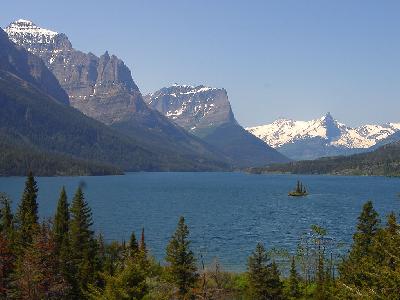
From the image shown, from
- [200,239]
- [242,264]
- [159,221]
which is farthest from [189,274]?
[159,221]

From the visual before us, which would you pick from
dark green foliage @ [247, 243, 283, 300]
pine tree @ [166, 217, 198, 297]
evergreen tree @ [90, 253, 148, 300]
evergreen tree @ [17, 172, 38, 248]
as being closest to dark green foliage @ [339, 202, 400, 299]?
dark green foliage @ [247, 243, 283, 300]

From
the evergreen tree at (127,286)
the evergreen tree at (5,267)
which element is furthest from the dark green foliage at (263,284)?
the evergreen tree at (5,267)

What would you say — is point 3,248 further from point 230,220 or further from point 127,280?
point 230,220

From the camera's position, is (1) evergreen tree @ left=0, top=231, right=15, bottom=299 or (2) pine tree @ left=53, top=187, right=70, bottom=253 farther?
(2) pine tree @ left=53, top=187, right=70, bottom=253

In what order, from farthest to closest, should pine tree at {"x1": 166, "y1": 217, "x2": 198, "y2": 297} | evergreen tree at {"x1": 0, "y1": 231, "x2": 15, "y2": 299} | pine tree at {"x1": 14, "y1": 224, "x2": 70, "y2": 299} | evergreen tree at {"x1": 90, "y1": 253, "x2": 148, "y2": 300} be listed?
pine tree at {"x1": 166, "y1": 217, "x2": 198, "y2": 297}
evergreen tree at {"x1": 0, "y1": 231, "x2": 15, "y2": 299}
pine tree at {"x1": 14, "y1": 224, "x2": 70, "y2": 299}
evergreen tree at {"x1": 90, "y1": 253, "x2": 148, "y2": 300}

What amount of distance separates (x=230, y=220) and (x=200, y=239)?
49307 millimetres

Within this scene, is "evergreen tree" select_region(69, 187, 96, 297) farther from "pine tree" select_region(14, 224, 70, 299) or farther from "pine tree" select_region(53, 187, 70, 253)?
"pine tree" select_region(53, 187, 70, 253)

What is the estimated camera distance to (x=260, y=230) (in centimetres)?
16475

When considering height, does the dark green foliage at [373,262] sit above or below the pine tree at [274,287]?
above

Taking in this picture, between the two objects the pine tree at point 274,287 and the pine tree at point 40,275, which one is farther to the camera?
the pine tree at point 274,287

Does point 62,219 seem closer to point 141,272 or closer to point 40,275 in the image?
point 40,275

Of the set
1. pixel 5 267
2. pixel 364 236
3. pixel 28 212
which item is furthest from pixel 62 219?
pixel 364 236

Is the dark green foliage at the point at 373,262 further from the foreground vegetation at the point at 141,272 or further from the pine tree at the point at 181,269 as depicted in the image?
Answer: the pine tree at the point at 181,269

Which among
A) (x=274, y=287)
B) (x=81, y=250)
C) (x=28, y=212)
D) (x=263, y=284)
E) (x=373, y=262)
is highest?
(x=28, y=212)
